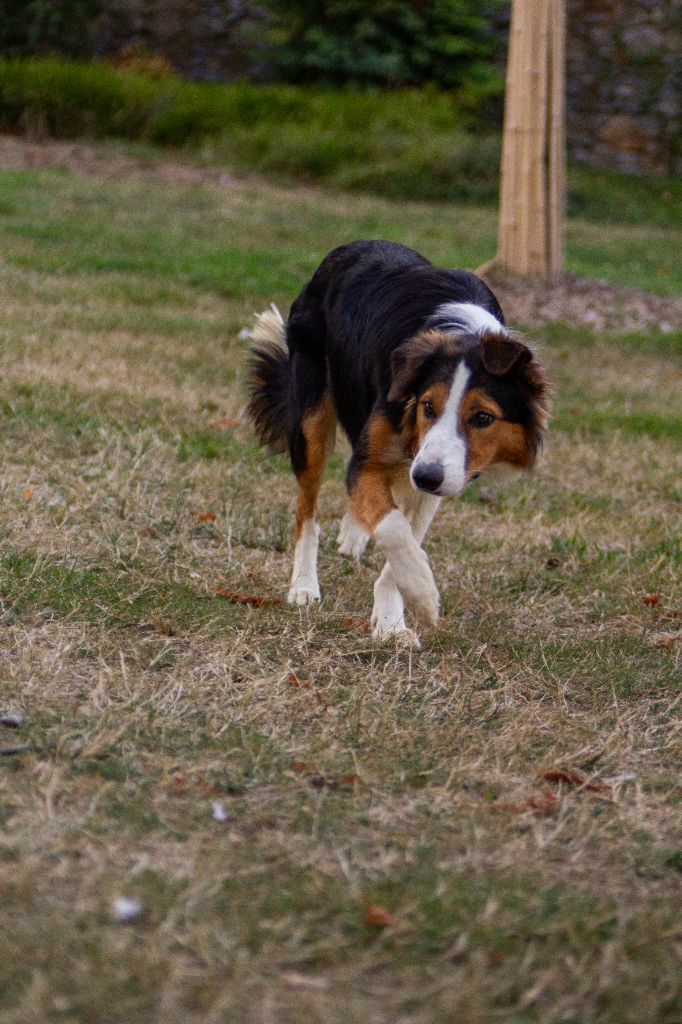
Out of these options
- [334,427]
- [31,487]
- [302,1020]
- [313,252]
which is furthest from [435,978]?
[313,252]

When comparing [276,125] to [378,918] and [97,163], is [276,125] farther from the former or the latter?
[378,918]

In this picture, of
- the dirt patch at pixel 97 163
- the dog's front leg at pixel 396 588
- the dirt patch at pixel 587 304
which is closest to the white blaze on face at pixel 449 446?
the dog's front leg at pixel 396 588

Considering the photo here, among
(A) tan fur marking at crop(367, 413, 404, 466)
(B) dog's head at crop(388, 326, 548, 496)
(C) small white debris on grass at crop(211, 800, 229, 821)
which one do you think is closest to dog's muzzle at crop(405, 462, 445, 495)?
(B) dog's head at crop(388, 326, 548, 496)

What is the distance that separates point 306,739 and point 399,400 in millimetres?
1400

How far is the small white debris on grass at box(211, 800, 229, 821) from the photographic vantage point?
3.37 meters

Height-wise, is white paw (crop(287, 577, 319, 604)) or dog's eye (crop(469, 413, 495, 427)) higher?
dog's eye (crop(469, 413, 495, 427))

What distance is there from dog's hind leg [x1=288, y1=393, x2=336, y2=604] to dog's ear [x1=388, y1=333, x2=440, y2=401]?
0.93 metres

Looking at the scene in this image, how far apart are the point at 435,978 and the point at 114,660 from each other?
77.1 inches

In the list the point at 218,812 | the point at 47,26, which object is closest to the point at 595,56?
the point at 47,26

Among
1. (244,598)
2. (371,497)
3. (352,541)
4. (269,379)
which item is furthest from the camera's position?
(269,379)

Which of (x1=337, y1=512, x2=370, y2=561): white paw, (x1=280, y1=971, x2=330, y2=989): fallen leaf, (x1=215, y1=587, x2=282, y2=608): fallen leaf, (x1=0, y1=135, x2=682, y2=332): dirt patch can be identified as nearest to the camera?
(x1=280, y1=971, x2=330, y2=989): fallen leaf

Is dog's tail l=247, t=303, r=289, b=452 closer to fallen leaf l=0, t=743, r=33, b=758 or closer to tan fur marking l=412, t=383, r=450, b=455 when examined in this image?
tan fur marking l=412, t=383, r=450, b=455

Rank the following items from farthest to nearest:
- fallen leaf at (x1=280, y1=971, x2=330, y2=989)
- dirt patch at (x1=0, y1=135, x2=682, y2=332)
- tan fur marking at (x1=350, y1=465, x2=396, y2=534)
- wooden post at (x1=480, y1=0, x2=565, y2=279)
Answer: dirt patch at (x1=0, y1=135, x2=682, y2=332) → wooden post at (x1=480, y1=0, x2=565, y2=279) → tan fur marking at (x1=350, y1=465, x2=396, y2=534) → fallen leaf at (x1=280, y1=971, x2=330, y2=989)

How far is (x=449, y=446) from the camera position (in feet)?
15.1
